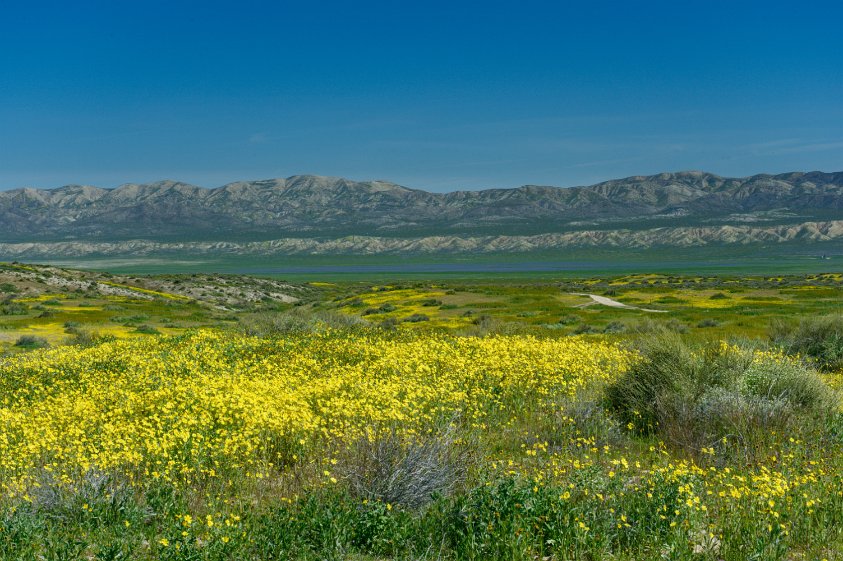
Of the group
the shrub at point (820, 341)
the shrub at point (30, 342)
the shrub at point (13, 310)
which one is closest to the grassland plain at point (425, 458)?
the shrub at point (820, 341)

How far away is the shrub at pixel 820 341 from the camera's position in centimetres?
2156

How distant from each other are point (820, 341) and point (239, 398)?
21669 mm

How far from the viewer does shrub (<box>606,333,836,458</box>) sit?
428 inches

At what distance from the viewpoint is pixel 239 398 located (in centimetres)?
1166

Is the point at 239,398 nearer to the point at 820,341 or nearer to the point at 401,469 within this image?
the point at 401,469

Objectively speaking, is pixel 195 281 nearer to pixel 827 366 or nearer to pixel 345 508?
pixel 827 366

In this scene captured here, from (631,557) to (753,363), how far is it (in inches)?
336

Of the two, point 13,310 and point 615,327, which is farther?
point 13,310

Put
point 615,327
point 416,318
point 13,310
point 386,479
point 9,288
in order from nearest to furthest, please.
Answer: point 386,479 < point 615,327 < point 416,318 < point 13,310 < point 9,288

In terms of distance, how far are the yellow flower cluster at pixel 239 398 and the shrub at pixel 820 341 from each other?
310 inches

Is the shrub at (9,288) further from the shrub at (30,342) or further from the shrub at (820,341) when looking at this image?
the shrub at (820,341)

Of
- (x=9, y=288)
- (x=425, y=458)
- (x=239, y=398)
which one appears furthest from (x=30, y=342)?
(x=9, y=288)

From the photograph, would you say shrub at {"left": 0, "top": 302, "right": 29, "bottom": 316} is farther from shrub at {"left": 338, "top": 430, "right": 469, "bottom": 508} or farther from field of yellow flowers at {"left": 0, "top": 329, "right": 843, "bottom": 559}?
shrub at {"left": 338, "top": 430, "right": 469, "bottom": 508}

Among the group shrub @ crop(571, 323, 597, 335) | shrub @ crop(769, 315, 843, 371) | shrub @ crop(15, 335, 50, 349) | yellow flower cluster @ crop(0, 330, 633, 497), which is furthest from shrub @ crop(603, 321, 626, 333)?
shrub @ crop(15, 335, 50, 349)
